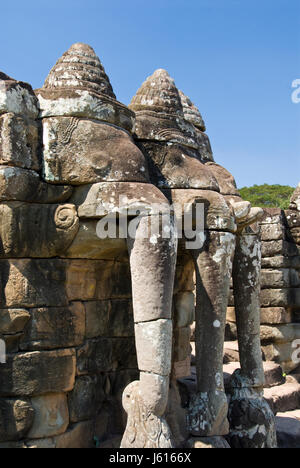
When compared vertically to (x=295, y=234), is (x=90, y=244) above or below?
below

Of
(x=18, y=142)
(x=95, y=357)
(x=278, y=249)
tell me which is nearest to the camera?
(x=18, y=142)

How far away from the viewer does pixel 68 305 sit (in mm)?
4332

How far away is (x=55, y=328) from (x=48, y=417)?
695 mm

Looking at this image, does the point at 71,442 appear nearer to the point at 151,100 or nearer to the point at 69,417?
the point at 69,417

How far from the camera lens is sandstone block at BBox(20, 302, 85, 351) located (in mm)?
4102

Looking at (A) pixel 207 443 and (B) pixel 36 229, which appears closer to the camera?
(B) pixel 36 229

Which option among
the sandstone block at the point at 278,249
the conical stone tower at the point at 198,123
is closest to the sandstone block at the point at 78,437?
the conical stone tower at the point at 198,123

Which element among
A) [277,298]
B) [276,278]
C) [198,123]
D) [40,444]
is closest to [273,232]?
[276,278]

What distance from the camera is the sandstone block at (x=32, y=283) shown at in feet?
13.4

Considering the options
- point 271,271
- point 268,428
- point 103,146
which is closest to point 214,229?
point 103,146

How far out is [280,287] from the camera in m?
9.34

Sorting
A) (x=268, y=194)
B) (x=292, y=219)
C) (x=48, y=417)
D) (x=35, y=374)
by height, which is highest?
(x=268, y=194)

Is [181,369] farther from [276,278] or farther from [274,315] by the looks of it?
[276,278]

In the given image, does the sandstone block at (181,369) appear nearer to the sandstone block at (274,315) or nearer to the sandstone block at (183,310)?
the sandstone block at (183,310)
